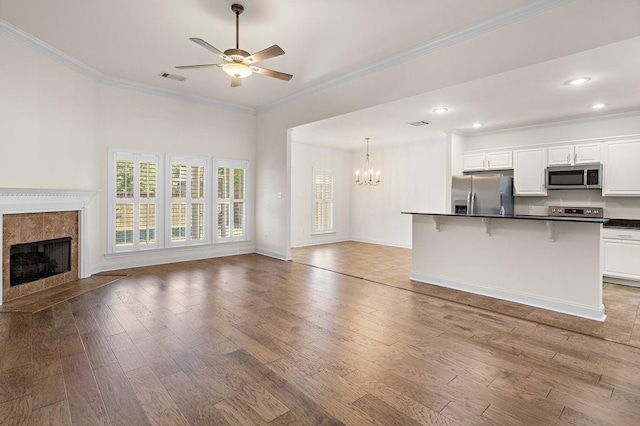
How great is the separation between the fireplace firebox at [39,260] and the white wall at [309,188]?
507cm

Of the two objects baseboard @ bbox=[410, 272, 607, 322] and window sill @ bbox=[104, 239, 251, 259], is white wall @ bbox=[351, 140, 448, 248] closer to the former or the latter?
baseboard @ bbox=[410, 272, 607, 322]

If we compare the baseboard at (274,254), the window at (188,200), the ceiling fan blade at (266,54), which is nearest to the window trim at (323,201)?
the baseboard at (274,254)

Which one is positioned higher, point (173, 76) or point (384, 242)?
point (173, 76)

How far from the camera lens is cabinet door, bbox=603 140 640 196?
5.24 metres

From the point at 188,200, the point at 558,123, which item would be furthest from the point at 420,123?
the point at 188,200

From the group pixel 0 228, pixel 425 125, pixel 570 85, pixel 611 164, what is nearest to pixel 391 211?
pixel 425 125

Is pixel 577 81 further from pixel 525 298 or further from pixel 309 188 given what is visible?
pixel 309 188

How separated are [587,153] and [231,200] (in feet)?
22.1

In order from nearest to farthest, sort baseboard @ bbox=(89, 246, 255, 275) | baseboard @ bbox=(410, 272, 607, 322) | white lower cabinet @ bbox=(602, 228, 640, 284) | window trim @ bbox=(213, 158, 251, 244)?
baseboard @ bbox=(410, 272, 607, 322) < white lower cabinet @ bbox=(602, 228, 640, 284) < baseboard @ bbox=(89, 246, 255, 275) < window trim @ bbox=(213, 158, 251, 244)

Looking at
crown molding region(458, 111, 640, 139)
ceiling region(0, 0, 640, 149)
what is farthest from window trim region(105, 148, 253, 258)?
crown molding region(458, 111, 640, 139)

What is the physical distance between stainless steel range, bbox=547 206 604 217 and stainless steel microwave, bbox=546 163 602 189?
0.43 metres

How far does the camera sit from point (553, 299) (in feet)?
12.4

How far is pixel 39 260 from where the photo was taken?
177 inches

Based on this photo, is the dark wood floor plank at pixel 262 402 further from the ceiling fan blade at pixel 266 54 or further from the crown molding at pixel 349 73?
the crown molding at pixel 349 73
